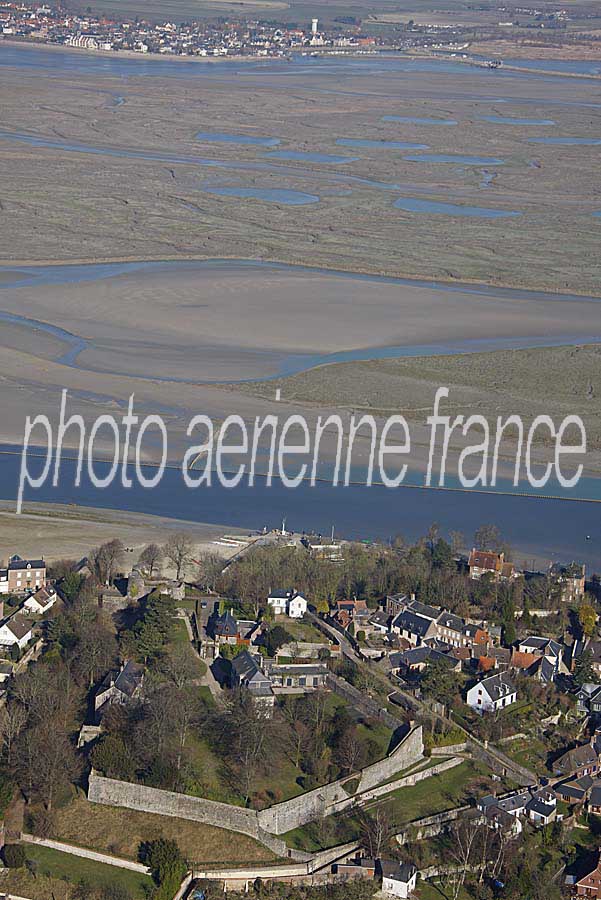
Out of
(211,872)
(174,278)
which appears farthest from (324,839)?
(174,278)

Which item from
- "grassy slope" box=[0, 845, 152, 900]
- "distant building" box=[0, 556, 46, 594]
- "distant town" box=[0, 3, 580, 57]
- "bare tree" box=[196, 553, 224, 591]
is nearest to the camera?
"grassy slope" box=[0, 845, 152, 900]

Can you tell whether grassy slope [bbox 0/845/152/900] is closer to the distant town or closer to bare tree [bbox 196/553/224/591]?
bare tree [bbox 196/553/224/591]

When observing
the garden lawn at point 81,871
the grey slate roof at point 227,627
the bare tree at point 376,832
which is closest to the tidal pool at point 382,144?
the grey slate roof at point 227,627

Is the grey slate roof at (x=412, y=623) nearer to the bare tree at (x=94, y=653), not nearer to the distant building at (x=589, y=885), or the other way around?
the bare tree at (x=94, y=653)

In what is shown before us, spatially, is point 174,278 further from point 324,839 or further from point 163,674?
point 324,839

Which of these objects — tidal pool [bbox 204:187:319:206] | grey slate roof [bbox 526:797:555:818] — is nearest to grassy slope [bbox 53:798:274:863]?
grey slate roof [bbox 526:797:555:818]
